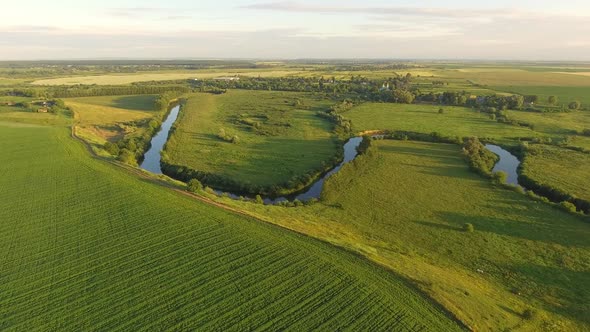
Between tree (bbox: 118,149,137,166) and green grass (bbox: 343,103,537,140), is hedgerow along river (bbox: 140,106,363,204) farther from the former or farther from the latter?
green grass (bbox: 343,103,537,140)

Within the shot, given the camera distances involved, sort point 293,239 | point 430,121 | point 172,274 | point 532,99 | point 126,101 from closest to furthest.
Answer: point 172,274
point 293,239
point 430,121
point 532,99
point 126,101

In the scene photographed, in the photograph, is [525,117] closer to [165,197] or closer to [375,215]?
[375,215]

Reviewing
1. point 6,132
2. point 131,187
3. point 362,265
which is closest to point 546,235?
point 362,265

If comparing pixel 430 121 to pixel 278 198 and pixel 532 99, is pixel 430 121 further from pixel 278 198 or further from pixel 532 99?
pixel 278 198

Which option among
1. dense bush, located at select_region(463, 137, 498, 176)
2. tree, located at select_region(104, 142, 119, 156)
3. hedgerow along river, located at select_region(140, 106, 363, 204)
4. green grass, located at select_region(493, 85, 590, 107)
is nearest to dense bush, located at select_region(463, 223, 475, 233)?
dense bush, located at select_region(463, 137, 498, 176)

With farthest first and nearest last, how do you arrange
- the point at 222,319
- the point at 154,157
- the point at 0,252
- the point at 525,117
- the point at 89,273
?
the point at 525,117
the point at 154,157
the point at 0,252
the point at 89,273
the point at 222,319

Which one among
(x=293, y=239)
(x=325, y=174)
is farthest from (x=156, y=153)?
(x=293, y=239)
